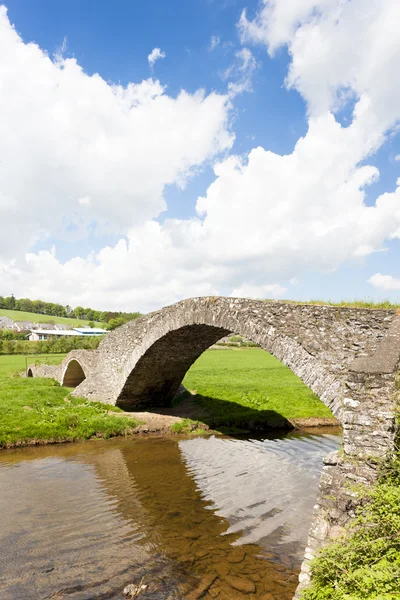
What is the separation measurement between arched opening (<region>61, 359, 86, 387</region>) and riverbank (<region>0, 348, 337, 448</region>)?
1044 millimetres

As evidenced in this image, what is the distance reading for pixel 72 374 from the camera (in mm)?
25344

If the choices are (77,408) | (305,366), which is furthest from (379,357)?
(77,408)

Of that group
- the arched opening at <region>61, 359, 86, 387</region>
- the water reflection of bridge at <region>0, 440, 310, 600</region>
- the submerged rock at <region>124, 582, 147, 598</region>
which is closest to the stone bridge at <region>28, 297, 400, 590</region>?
the water reflection of bridge at <region>0, 440, 310, 600</region>

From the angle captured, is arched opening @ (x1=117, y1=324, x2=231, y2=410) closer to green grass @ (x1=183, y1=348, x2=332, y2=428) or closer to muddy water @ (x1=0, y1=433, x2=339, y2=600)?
green grass @ (x1=183, y1=348, x2=332, y2=428)

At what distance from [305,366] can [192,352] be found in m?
8.98

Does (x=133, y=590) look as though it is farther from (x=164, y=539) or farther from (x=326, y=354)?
(x=326, y=354)

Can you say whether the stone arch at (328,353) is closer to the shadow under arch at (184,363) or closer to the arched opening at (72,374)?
the shadow under arch at (184,363)

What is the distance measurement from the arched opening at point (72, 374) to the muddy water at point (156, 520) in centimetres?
983

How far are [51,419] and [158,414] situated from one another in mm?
5092

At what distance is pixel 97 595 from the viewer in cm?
617

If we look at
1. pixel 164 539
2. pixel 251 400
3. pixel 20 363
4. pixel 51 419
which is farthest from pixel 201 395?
pixel 20 363

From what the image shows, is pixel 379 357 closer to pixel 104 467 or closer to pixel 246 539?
pixel 246 539

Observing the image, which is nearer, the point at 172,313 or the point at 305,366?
the point at 305,366

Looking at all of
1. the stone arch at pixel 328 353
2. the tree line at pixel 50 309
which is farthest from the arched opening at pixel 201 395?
the tree line at pixel 50 309
